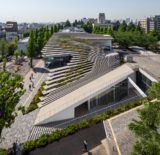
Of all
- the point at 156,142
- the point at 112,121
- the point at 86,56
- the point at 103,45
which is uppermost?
the point at 103,45

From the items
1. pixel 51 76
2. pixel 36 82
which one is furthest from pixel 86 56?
pixel 36 82

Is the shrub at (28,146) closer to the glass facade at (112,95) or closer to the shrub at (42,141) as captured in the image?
the shrub at (42,141)

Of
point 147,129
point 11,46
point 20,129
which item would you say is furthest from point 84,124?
point 11,46

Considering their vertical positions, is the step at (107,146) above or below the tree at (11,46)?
below

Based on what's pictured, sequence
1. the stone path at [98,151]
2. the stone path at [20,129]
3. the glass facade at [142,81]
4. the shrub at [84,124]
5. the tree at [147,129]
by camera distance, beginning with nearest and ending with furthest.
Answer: the tree at [147,129] → the stone path at [98,151] → the stone path at [20,129] → the shrub at [84,124] → the glass facade at [142,81]

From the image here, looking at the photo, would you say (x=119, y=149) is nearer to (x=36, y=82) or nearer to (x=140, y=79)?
(x=140, y=79)

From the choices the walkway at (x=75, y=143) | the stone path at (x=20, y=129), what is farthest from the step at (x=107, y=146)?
the stone path at (x=20, y=129)

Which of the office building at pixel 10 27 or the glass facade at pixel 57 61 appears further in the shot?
the office building at pixel 10 27
